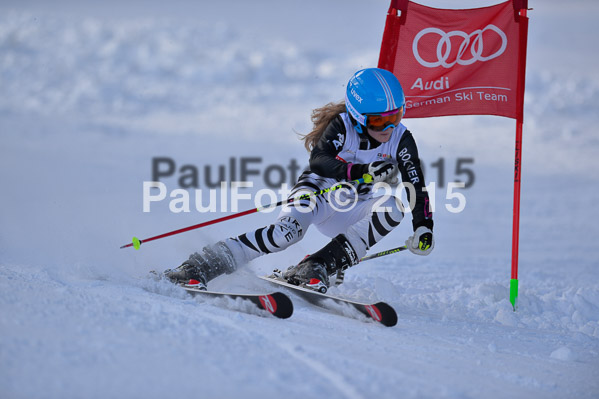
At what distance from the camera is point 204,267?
4008 millimetres

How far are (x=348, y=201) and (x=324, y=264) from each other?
583 mm

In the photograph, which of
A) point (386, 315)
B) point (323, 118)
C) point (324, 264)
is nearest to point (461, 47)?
point (323, 118)

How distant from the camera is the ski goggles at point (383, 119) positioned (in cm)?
411

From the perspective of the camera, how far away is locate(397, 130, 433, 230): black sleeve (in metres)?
4.12

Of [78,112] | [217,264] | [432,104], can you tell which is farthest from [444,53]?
[78,112]

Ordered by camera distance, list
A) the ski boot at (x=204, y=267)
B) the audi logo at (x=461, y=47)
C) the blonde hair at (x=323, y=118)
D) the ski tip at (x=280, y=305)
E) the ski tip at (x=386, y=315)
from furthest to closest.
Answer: the audi logo at (x=461, y=47)
the blonde hair at (x=323, y=118)
the ski boot at (x=204, y=267)
the ski tip at (x=386, y=315)
the ski tip at (x=280, y=305)

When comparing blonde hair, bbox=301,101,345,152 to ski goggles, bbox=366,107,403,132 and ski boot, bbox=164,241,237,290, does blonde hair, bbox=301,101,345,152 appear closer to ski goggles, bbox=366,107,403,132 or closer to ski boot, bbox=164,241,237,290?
ski goggles, bbox=366,107,403,132

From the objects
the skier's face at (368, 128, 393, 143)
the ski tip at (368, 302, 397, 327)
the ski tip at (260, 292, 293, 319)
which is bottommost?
the ski tip at (368, 302, 397, 327)

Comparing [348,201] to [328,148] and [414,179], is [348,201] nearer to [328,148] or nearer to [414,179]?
[328,148]

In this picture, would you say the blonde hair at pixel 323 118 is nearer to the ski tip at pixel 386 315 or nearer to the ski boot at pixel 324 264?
the ski boot at pixel 324 264

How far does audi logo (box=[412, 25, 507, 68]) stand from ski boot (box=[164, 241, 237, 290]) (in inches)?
92.5

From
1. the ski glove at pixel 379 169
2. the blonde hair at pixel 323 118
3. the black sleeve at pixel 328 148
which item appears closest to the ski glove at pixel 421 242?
the ski glove at pixel 379 169

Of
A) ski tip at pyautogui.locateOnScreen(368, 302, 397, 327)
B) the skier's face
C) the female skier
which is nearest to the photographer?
ski tip at pyautogui.locateOnScreen(368, 302, 397, 327)

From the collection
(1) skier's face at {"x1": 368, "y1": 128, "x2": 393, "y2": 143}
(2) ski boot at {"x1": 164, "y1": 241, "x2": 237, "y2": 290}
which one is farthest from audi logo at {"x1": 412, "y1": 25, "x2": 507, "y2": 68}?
(2) ski boot at {"x1": 164, "y1": 241, "x2": 237, "y2": 290}
